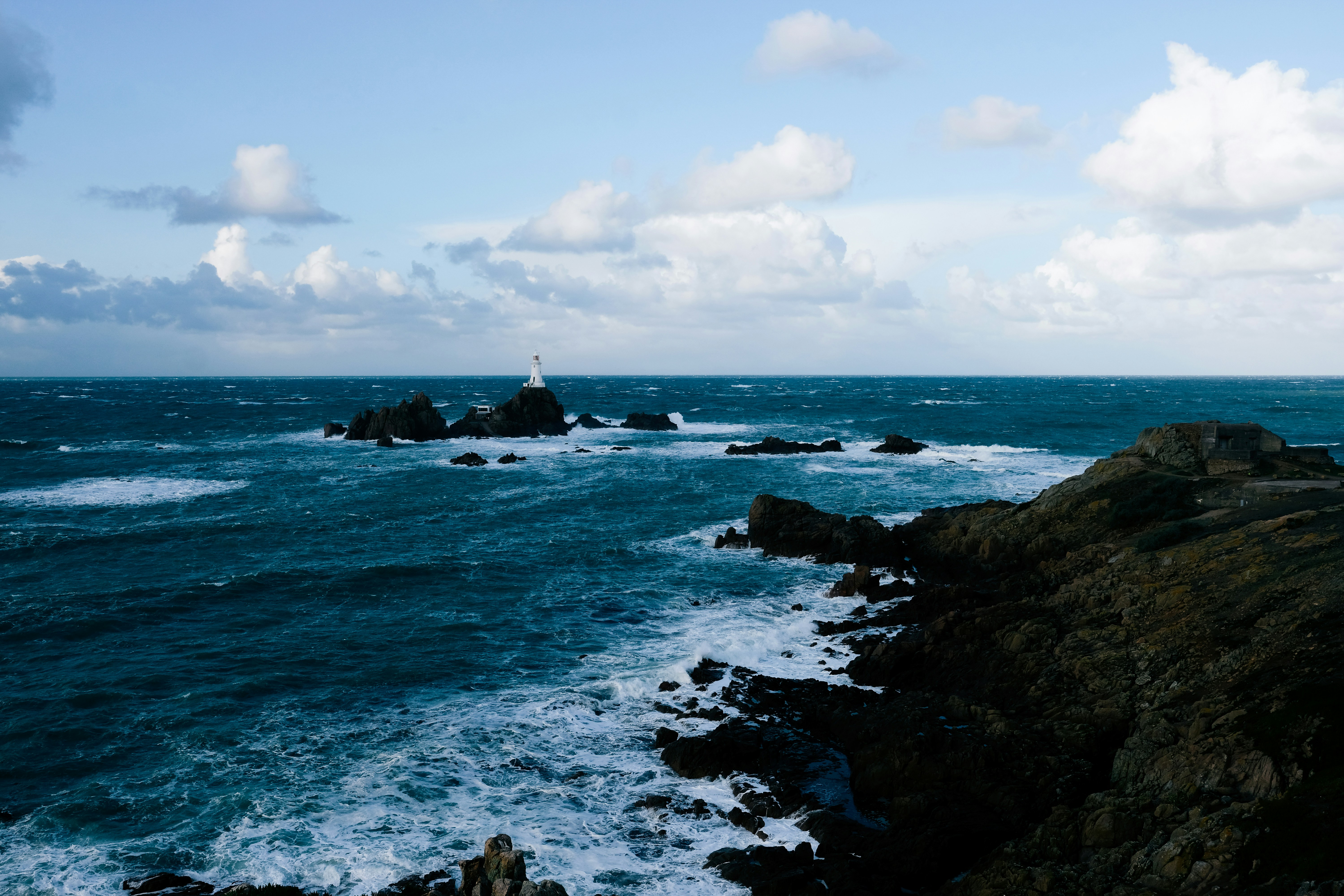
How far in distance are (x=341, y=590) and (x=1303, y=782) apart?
26909 mm

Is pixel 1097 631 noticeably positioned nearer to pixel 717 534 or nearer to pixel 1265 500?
pixel 1265 500

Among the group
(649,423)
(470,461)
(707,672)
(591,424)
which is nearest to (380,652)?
(707,672)

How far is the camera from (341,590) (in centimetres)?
2798

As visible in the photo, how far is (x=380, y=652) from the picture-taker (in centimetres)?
2214

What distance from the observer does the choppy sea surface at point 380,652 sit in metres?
13.5

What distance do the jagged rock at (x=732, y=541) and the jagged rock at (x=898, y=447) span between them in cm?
3254

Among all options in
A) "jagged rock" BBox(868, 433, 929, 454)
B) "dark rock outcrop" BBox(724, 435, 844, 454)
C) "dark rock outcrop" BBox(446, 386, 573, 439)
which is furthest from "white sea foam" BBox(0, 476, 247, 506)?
"jagged rock" BBox(868, 433, 929, 454)

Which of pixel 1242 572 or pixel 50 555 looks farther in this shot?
pixel 50 555

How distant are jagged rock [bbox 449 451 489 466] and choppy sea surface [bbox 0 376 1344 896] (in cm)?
146

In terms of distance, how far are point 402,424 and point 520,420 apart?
11.6 m

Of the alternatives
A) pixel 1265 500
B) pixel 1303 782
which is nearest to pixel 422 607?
pixel 1303 782

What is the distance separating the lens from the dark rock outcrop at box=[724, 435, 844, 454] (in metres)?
65.8

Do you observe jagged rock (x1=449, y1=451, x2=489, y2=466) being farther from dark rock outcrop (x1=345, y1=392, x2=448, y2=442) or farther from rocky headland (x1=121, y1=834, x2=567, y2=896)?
rocky headland (x1=121, y1=834, x2=567, y2=896)

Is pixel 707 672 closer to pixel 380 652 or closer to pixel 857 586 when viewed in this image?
pixel 857 586
